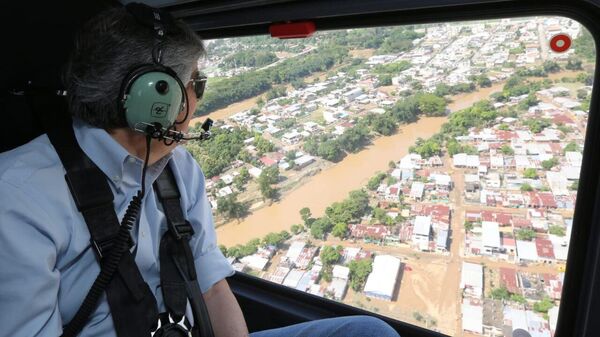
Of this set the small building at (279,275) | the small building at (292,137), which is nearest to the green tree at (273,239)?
the small building at (279,275)

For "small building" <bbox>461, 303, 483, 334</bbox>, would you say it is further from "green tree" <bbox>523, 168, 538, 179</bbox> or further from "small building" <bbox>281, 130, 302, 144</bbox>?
"small building" <bbox>281, 130, 302, 144</bbox>

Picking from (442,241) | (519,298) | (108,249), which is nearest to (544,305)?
(519,298)

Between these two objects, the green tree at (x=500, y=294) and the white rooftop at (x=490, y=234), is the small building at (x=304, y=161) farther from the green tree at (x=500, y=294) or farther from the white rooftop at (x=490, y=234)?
the green tree at (x=500, y=294)

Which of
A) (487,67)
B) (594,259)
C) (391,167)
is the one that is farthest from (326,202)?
(594,259)

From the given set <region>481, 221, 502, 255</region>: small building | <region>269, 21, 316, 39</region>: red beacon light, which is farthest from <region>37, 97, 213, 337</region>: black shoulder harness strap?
<region>481, 221, 502, 255</region>: small building

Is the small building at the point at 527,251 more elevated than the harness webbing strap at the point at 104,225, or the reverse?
the harness webbing strap at the point at 104,225
